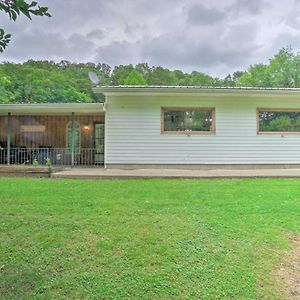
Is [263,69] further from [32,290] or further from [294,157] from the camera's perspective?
[32,290]

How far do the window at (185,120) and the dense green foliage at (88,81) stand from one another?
16.6 metres

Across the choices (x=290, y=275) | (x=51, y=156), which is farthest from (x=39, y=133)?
(x=290, y=275)

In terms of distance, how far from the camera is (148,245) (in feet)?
12.7

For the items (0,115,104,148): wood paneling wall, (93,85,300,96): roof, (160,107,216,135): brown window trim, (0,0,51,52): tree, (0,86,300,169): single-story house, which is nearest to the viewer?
(0,0,51,52): tree

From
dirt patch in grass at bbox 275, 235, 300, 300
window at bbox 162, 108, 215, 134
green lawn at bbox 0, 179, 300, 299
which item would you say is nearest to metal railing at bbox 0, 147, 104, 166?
window at bbox 162, 108, 215, 134

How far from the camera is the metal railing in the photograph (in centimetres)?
1358

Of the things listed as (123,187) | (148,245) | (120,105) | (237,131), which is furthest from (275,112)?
(148,245)

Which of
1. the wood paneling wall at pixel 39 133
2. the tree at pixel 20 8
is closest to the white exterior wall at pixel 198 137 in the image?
the wood paneling wall at pixel 39 133

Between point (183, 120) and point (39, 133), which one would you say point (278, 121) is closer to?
point (183, 120)

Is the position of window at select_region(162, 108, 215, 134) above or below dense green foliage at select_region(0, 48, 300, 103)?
below

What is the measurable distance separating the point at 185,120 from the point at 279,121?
351 cm

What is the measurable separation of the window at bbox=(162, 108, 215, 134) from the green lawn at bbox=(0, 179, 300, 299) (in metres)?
5.18

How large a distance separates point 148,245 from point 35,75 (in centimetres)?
3324

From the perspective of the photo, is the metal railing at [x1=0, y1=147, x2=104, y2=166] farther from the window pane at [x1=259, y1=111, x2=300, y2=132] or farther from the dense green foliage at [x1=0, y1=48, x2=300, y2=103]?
the dense green foliage at [x1=0, y1=48, x2=300, y2=103]
